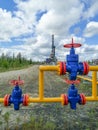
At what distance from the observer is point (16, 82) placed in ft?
14.2

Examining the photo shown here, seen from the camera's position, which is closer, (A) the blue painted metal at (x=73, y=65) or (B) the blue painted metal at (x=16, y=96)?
(A) the blue painted metal at (x=73, y=65)

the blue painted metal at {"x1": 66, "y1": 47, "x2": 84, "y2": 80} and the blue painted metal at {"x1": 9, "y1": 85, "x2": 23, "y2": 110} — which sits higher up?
the blue painted metal at {"x1": 66, "y1": 47, "x2": 84, "y2": 80}

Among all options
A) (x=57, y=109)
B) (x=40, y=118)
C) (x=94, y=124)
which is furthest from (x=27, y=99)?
(x=57, y=109)

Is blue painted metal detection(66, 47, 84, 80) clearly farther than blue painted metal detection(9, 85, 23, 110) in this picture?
No

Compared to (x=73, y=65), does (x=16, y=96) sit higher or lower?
lower

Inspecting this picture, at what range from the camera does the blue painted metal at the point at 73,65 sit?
400cm

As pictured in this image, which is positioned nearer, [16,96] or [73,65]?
[73,65]

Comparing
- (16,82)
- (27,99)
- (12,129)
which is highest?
(16,82)

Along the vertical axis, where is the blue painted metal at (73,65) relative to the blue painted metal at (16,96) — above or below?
above

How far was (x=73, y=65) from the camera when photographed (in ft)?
13.2

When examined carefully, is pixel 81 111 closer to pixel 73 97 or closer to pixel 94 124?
pixel 94 124

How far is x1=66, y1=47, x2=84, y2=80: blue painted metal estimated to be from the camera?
13.1 ft

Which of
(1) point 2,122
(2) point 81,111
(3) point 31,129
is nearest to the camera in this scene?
(3) point 31,129

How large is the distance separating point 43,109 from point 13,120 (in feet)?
3.59
